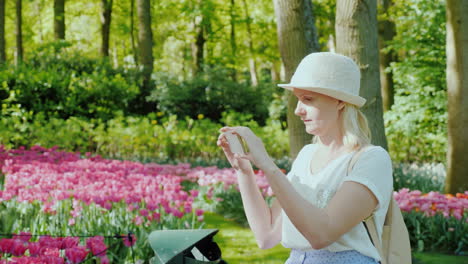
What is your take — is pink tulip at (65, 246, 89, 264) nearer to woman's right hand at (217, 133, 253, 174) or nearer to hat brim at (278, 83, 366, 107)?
woman's right hand at (217, 133, 253, 174)

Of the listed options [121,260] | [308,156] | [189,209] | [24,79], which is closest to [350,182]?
[308,156]


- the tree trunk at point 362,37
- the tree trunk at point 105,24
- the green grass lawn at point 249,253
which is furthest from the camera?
the tree trunk at point 105,24

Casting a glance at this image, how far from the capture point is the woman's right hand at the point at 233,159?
1878 millimetres

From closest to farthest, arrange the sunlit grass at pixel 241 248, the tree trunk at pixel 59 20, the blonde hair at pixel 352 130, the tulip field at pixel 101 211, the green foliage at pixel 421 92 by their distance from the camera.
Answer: the blonde hair at pixel 352 130, the tulip field at pixel 101 211, the sunlit grass at pixel 241 248, the green foliage at pixel 421 92, the tree trunk at pixel 59 20

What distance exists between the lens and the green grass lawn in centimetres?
443

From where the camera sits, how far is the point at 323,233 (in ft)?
5.28

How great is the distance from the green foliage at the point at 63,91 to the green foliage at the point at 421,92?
616 cm

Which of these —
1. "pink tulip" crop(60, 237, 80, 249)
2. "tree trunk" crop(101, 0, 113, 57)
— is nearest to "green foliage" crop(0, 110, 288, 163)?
"pink tulip" crop(60, 237, 80, 249)

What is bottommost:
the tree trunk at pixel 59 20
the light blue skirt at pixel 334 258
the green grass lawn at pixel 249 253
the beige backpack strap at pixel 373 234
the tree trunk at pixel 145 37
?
the green grass lawn at pixel 249 253

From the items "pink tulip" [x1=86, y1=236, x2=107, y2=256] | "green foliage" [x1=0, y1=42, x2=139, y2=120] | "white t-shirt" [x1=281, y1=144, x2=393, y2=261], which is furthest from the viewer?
"green foliage" [x1=0, y1=42, x2=139, y2=120]

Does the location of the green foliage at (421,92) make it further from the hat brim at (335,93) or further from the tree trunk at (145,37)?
the hat brim at (335,93)

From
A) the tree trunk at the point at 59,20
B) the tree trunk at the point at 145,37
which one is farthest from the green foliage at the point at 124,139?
the tree trunk at the point at 59,20

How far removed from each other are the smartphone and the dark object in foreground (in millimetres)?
367

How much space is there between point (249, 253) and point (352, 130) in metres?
3.12
